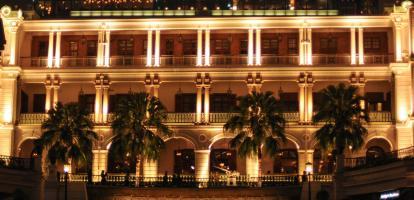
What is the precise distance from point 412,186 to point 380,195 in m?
6.74

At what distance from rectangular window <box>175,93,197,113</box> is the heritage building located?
10cm

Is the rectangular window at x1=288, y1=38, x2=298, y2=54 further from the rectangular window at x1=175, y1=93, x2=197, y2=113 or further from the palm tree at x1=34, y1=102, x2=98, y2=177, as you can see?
the palm tree at x1=34, y1=102, x2=98, y2=177

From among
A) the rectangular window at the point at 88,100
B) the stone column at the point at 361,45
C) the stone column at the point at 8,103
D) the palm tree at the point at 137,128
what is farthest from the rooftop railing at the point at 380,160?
the stone column at the point at 8,103

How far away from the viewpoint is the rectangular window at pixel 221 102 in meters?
90.6

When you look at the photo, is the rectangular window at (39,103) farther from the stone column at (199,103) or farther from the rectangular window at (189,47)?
the stone column at (199,103)

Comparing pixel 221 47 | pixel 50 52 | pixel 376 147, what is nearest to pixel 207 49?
pixel 221 47

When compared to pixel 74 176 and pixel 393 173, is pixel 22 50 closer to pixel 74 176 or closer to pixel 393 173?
pixel 74 176

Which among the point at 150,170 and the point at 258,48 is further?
the point at 258,48

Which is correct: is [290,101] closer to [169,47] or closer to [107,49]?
[169,47]

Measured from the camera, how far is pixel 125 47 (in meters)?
91.6

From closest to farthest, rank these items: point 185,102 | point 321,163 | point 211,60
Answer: point 321,163 < point 211,60 < point 185,102

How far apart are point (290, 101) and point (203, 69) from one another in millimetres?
9421

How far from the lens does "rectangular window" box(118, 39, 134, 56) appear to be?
91500mm

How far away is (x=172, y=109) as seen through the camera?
90.9 meters
